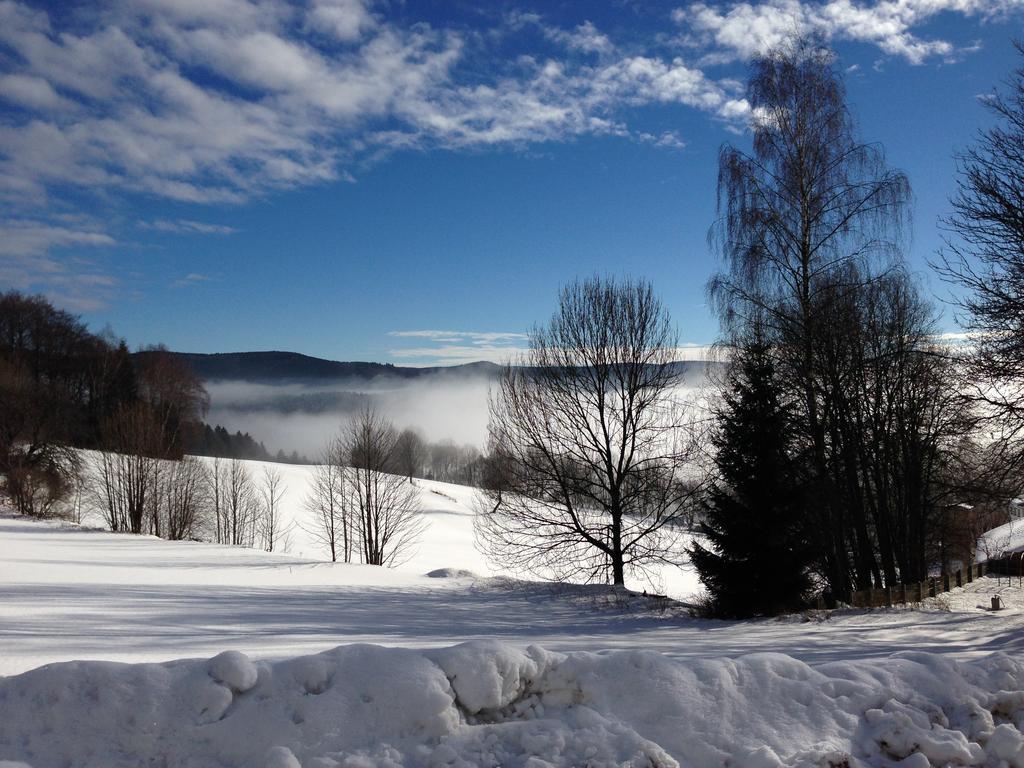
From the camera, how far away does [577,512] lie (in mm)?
16734

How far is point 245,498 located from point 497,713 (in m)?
42.7

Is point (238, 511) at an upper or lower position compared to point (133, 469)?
lower

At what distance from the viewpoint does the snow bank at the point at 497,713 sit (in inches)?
136

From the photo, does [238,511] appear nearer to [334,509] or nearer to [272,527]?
[272,527]

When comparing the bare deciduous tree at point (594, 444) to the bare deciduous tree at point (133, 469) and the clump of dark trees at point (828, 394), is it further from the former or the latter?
the bare deciduous tree at point (133, 469)

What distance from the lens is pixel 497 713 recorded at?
3859 millimetres

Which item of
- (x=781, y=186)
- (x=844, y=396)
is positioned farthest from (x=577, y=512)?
(x=781, y=186)

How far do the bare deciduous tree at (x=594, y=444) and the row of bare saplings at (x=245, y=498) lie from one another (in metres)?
14.4

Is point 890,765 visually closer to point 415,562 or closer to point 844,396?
point 844,396

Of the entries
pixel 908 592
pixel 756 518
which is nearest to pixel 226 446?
pixel 756 518

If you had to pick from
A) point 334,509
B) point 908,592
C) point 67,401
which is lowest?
point 334,509

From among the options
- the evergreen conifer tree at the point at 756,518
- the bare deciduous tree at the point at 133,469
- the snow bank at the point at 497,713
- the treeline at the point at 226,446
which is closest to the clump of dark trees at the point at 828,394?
the evergreen conifer tree at the point at 756,518

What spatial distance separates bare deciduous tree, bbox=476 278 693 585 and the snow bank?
11.2 metres

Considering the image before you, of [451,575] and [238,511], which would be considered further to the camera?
[238,511]
